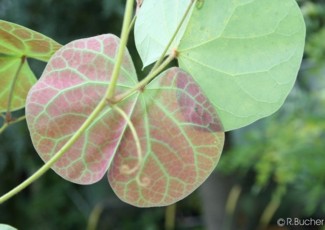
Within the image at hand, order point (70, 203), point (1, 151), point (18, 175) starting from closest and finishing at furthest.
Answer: point (1, 151) → point (18, 175) → point (70, 203)

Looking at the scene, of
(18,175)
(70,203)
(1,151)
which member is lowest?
A: (70,203)

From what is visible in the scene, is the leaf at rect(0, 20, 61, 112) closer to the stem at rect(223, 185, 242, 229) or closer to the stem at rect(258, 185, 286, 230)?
the stem at rect(223, 185, 242, 229)

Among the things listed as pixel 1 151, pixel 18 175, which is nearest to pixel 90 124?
pixel 1 151

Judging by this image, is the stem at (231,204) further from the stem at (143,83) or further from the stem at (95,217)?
the stem at (143,83)

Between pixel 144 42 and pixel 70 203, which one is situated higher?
pixel 144 42

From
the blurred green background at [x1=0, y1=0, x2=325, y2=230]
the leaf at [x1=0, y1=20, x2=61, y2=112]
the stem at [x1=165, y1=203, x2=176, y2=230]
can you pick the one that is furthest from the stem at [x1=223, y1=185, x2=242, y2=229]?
the leaf at [x1=0, y1=20, x2=61, y2=112]

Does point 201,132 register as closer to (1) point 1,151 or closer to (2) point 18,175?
(1) point 1,151
